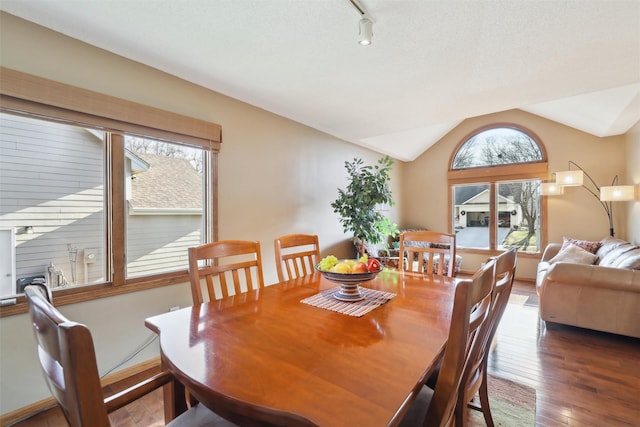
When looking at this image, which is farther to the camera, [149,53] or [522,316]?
[522,316]

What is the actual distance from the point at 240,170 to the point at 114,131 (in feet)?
3.54

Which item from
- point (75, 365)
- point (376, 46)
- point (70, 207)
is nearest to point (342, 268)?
point (75, 365)

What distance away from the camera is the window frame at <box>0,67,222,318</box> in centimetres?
169

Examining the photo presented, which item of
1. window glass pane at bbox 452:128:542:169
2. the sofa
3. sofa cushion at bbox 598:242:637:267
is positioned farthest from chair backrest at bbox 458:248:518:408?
window glass pane at bbox 452:128:542:169

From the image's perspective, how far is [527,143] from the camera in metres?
5.32

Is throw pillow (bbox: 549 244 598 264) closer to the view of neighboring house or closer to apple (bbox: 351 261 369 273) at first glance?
apple (bbox: 351 261 369 273)

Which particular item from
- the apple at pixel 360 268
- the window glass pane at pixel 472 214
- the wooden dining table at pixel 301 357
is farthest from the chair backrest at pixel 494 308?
the window glass pane at pixel 472 214

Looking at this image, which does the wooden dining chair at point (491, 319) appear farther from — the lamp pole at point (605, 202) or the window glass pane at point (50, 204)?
the lamp pole at point (605, 202)

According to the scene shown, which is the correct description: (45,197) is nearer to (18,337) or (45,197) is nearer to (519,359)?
(18,337)

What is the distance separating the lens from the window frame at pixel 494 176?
5145 mm

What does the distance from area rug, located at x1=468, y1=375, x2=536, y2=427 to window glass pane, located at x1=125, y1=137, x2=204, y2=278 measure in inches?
97.6

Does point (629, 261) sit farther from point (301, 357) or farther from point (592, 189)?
point (301, 357)

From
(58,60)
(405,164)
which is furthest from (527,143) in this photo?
(58,60)

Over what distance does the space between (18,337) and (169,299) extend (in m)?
0.86
